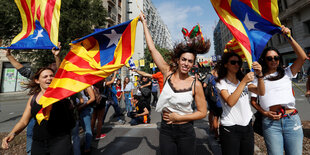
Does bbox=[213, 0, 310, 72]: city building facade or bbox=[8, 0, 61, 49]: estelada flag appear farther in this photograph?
bbox=[213, 0, 310, 72]: city building facade

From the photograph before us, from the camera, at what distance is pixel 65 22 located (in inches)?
409

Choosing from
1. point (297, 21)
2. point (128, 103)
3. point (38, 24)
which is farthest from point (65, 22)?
point (297, 21)

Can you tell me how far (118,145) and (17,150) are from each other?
2260 mm

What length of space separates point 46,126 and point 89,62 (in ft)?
3.36

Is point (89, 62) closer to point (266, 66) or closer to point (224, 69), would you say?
point (224, 69)

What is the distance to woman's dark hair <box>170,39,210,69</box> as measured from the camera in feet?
6.52

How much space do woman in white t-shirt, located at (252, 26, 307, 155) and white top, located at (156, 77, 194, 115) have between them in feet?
3.04

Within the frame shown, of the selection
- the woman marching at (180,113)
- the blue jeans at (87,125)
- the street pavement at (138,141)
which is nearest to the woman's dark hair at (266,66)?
the woman marching at (180,113)

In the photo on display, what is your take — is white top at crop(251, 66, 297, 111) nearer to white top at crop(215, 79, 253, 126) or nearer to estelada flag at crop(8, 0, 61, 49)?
white top at crop(215, 79, 253, 126)

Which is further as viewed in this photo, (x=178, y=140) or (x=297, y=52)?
(x=297, y=52)

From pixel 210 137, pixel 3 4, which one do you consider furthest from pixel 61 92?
pixel 3 4

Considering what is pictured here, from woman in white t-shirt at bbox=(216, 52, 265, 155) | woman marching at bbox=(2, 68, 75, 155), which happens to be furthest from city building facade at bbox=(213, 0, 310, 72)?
woman marching at bbox=(2, 68, 75, 155)

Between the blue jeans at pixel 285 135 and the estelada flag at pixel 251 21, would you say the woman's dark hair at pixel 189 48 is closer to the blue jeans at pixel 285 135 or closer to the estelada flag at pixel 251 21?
the estelada flag at pixel 251 21

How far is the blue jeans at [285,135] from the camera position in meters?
1.79
